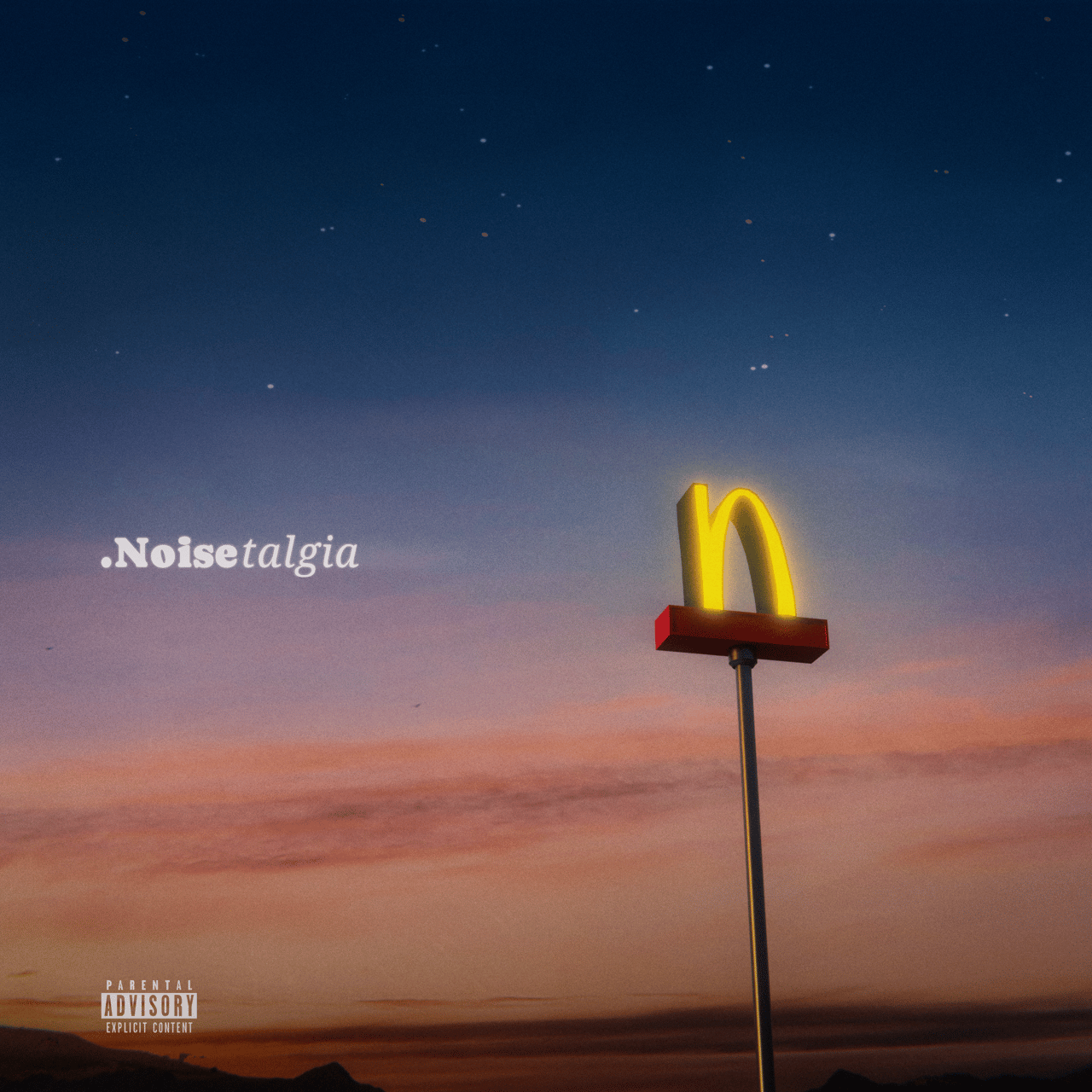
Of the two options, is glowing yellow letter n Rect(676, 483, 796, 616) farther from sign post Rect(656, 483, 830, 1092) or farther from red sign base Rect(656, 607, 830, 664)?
red sign base Rect(656, 607, 830, 664)

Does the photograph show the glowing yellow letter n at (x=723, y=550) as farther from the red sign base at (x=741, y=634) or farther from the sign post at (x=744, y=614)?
the red sign base at (x=741, y=634)

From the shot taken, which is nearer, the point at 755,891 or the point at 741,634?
the point at 755,891

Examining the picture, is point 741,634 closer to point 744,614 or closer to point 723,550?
point 744,614

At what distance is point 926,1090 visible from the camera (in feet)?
652

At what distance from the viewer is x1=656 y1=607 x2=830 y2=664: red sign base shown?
12016mm

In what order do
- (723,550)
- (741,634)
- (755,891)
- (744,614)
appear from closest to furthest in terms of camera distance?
(755,891) → (741,634) → (744,614) → (723,550)

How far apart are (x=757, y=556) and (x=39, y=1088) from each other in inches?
9302

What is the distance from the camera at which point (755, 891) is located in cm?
1096

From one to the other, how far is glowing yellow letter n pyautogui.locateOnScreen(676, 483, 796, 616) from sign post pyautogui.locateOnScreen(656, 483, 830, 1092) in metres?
0.01

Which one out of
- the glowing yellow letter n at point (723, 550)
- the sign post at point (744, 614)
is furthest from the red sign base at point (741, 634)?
the glowing yellow letter n at point (723, 550)

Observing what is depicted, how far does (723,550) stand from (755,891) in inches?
165

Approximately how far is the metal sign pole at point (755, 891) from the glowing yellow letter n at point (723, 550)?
119 centimetres

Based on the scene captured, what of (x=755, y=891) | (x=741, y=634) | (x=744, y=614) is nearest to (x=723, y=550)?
(x=744, y=614)

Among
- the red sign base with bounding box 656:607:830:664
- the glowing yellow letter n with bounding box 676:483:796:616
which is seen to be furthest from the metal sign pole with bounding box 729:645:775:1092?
the glowing yellow letter n with bounding box 676:483:796:616
